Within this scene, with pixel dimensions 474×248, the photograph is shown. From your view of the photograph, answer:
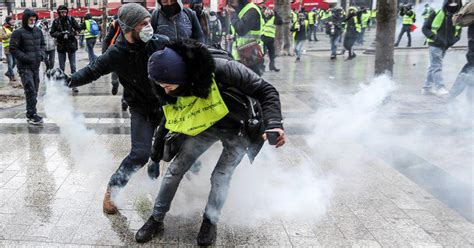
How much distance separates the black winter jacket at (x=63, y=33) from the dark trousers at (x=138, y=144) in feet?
20.5

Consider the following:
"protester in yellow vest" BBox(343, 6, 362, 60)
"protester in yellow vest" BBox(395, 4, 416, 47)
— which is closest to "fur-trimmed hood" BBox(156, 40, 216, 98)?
"protester in yellow vest" BBox(343, 6, 362, 60)

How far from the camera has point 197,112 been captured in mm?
2699

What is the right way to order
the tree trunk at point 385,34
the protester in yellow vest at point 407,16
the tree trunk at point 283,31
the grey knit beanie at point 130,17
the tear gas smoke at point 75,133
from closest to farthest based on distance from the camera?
the grey knit beanie at point 130,17, the tear gas smoke at point 75,133, the tree trunk at point 385,34, the protester in yellow vest at point 407,16, the tree trunk at point 283,31

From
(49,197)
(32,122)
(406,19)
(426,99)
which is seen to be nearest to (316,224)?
(49,197)

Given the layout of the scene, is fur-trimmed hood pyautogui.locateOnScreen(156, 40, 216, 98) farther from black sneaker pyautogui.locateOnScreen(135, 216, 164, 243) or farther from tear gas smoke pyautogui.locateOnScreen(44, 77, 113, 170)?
tear gas smoke pyautogui.locateOnScreen(44, 77, 113, 170)

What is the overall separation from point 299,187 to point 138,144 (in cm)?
144

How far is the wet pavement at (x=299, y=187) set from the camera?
306 cm

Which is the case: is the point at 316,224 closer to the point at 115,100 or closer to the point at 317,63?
the point at 115,100

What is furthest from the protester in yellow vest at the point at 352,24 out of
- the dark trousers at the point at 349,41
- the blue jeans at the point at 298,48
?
the blue jeans at the point at 298,48

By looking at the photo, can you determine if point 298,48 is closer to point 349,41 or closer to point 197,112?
point 349,41

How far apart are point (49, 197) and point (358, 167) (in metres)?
2.89

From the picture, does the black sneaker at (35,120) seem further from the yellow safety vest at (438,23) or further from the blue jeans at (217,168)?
the yellow safety vest at (438,23)

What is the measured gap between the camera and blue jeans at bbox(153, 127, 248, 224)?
2857 mm

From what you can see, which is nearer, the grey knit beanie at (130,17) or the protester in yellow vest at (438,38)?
the grey knit beanie at (130,17)
